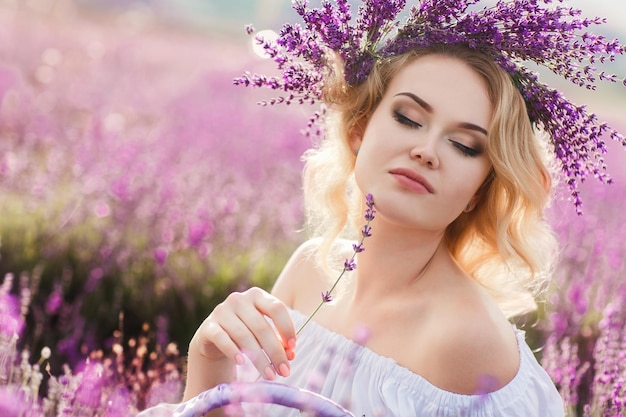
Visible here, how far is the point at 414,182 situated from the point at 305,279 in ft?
2.92

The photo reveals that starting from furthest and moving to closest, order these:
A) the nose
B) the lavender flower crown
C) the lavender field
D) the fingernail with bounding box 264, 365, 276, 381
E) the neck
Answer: the lavender field
the neck
the lavender flower crown
the nose
the fingernail with bounding box 264, 365, 276, 381

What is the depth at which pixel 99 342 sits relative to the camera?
3994mm

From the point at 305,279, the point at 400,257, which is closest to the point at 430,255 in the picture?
the point at 400,257

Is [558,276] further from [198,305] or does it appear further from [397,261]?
[397,261]

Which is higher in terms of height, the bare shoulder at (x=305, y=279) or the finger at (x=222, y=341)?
the finger at (x=222, y=341)

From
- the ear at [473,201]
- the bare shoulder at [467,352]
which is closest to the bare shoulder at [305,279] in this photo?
the ear at [473,201]

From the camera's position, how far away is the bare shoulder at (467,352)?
2.22 metres

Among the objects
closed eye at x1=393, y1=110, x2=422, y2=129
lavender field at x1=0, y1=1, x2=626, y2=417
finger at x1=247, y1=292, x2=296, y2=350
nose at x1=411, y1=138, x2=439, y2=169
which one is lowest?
lavender field at x1=0, y1=1, x2=626, y2=417

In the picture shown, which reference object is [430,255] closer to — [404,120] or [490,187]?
[490,187]

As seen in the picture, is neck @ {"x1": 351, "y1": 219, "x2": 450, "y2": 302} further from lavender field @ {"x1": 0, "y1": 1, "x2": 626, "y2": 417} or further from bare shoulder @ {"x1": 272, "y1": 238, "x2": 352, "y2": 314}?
lavender field @ {"x1": 0, "y1": 1, "x2": 626, "y2": 417}

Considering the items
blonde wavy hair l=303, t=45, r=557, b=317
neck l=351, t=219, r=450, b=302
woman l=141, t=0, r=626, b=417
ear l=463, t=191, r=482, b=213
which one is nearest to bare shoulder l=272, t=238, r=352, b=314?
blonde wavy hair l=303, t=45, r=557, b=317

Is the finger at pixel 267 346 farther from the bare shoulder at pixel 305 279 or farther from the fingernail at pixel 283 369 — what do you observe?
the bare shoulder at pixel 305 279

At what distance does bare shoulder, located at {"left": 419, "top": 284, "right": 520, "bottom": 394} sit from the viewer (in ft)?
7.30

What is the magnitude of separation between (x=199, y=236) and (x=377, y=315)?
1.88 metres
